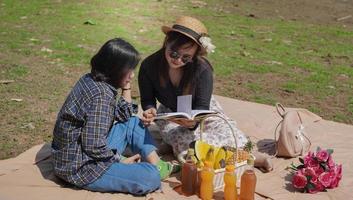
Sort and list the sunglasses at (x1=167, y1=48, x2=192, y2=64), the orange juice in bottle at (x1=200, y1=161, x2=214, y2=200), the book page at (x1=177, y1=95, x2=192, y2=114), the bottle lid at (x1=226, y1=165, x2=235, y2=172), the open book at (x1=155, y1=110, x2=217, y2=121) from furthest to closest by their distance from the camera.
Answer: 1. the book page at (x1=177, y1=95, x2=192, y2=114)
2. the sunglasses at (x1=167, y1=48, x2=192, y2=64)
3. the open book at (x1=155, y1=110, x2=217, y2=121)
4. the orange juice in bottle at (x1=200, y1=161, x2=214, y2=200)
5. the bottle lid at (x1=226, y1=165, x2=235, y2=172)

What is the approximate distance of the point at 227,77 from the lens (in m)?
7.26

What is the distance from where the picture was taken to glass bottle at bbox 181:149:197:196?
12.4 ft

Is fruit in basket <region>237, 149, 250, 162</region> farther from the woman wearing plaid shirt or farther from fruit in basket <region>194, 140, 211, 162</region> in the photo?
the woman wearing plaid shirt

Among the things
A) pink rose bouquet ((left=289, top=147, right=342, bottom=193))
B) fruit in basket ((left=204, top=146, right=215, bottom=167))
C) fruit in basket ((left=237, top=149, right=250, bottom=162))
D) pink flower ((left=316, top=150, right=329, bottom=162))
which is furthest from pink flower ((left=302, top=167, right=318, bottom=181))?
fruit in basket ((left=204, top=146, right=215, bottom=167))

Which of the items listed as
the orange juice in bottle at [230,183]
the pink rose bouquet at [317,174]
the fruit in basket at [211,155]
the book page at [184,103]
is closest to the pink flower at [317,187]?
the pink rose bouquet at [317,174]

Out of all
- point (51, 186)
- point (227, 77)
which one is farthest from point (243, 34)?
point (51, 186)

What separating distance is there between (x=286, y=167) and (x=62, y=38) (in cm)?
547

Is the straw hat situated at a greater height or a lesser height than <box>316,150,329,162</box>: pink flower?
greater

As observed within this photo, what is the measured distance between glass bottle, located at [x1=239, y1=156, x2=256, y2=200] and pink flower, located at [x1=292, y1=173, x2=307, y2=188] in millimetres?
443

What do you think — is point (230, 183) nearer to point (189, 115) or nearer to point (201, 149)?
point (201, 149)

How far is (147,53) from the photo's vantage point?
8.09 meters

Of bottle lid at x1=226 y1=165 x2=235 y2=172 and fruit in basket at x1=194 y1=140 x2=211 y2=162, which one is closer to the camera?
bottle lid at x1=226 y1=165 x2=235 y2=172

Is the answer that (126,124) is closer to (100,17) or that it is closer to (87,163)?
(87,163)

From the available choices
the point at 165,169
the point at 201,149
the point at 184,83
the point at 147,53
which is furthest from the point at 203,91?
the point at 147,53
